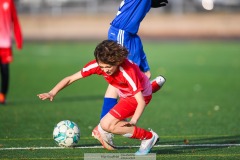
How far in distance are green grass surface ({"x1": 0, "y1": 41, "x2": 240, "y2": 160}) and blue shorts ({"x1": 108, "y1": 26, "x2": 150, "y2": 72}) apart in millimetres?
1122

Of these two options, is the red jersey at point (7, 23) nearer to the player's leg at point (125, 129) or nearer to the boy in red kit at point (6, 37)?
the boy in red kit at point (6, 37)

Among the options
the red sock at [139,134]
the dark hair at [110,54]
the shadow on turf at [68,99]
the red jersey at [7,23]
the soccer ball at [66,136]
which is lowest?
the shadow on turf at [68,99]

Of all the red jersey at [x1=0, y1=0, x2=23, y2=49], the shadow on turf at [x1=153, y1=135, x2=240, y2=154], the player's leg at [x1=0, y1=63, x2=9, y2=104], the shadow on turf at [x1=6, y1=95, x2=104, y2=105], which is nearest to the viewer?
the shadow on turf at [x1=153, y1=135, x2=240, y2=154]

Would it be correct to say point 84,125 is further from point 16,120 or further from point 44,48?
point 44,48

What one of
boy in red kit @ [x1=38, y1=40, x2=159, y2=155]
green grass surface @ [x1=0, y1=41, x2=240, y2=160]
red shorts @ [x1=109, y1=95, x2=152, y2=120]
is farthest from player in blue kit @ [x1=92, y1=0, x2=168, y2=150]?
red shorts @ [x1=109, y1=95, x2=152, y2=120]

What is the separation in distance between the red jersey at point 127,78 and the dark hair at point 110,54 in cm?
19

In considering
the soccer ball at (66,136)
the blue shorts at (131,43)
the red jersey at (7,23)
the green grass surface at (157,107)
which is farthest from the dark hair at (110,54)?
the red jersey at (7,23)

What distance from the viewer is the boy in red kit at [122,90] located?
8.97 metres

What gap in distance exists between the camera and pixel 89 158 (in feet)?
29.5

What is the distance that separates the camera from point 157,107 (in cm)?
1513

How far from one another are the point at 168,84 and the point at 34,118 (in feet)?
23.5

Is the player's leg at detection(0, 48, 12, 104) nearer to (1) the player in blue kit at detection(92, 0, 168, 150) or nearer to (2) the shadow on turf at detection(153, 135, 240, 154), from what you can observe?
(1) the player in blue kit at detection(92, 0, 168, 150)

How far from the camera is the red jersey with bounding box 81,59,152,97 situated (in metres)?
9.11

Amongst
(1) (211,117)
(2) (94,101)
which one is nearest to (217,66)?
(2) (94,101)
